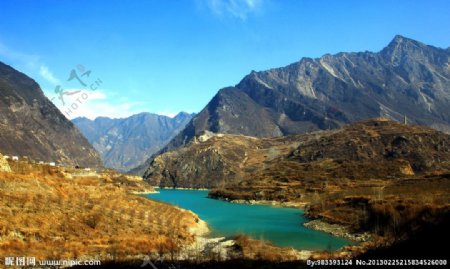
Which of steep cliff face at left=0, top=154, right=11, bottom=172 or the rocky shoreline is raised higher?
steep cliff face at left=0, top=154, right=11, bottom=172

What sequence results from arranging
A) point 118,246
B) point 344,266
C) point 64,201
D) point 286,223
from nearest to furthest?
point 344,266 < point 118,246 < point 64,201 < point 286,223

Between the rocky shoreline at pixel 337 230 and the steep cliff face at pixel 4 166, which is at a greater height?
the steep cliff face at pixel 4 166

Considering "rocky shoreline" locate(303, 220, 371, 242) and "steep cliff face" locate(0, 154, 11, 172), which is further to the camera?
"rocky shoreline" locate(303, 220, 371, 242)

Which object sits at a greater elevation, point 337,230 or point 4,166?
point 4,166

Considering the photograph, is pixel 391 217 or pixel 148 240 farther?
pixel 391 217

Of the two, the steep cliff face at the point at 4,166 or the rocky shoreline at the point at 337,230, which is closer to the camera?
the steep cliff face at the point at 4,166

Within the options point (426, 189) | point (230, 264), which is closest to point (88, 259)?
point (230, 264)

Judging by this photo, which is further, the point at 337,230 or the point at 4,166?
the point at 337,230

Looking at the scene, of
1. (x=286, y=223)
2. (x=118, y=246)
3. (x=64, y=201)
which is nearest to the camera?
(x=118, y=246)

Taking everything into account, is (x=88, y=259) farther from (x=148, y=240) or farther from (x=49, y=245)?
(x=148, y=240)

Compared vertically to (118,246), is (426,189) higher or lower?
higher
